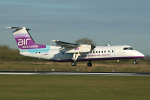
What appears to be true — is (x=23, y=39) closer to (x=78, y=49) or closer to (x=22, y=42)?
(x=22, y=42)

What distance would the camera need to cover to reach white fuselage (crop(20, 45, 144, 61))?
40.9m

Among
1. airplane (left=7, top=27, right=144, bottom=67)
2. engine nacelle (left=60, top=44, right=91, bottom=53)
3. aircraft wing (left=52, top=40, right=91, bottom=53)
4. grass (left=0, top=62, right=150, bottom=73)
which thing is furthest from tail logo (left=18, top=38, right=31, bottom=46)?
engine nacelle (left=60, top=44, right=91, bottom=53)

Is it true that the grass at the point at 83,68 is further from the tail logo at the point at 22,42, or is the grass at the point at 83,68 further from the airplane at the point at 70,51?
the tail logo at the point at 22,42

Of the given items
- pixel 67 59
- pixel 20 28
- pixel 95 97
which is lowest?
pixel 95 97

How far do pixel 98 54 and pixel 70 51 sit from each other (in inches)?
173

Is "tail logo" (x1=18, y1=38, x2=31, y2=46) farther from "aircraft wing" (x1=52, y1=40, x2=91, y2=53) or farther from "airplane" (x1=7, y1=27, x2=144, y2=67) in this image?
"aircraft wing" (x1=52, y1=40, x2=91, y2=53)

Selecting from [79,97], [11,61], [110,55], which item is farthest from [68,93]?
[11,61]

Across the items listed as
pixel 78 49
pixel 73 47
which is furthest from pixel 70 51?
pixel 78 49

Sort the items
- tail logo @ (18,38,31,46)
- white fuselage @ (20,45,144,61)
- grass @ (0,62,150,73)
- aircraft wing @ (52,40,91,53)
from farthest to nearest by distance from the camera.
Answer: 1. tail logo @ (18,38,31,46)
2. aircraft wing @ (52,40,91,53)
3. white fuselage @ (20,45,144,61)
4. grass @ (0,62,150,73)

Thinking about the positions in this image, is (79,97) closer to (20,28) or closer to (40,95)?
(40,95)

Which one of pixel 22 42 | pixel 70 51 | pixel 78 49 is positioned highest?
pixel 22 42

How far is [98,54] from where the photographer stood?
137 ft

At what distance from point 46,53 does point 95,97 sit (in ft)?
97.5

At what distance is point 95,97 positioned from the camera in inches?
577
